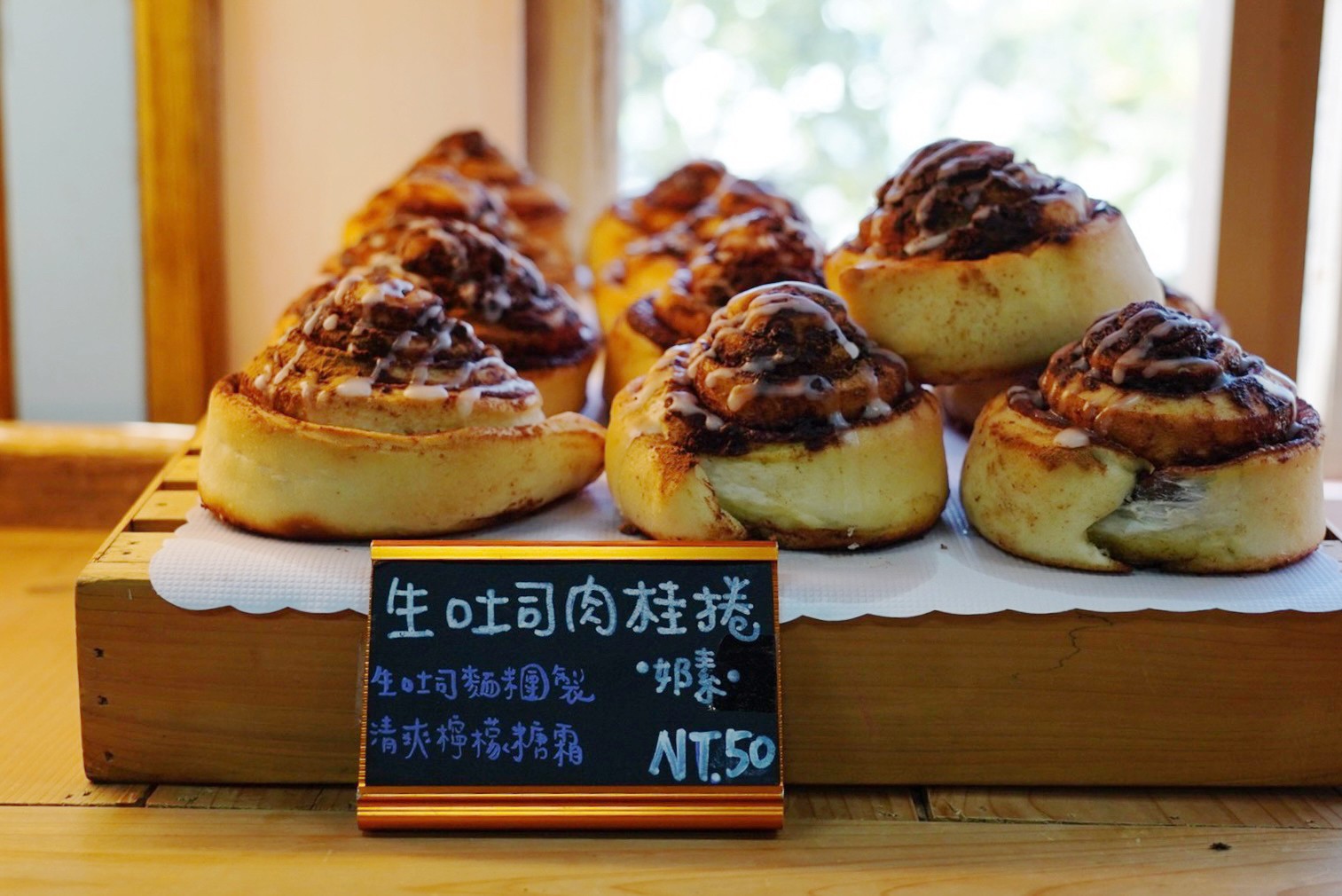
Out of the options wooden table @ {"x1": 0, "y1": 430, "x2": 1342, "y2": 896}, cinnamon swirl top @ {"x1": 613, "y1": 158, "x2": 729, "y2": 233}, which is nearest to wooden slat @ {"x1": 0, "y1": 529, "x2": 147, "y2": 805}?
wooden table @ {"x1": 0, "y1": 430, "x2": 1342, "y2": 896}

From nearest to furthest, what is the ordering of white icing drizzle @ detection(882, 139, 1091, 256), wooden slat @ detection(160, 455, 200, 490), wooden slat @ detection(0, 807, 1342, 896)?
1. wooden slat @ detection(0, 807, 1342, 896)
2. white icing drizzle @ detection(882, 139, 1091, 256)
3. wooden slat @ detection(160, 455, 200, 490)

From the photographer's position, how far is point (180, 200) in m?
3.58

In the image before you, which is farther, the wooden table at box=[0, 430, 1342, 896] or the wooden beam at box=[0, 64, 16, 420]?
the wooden beam at box=[0, 64, 16, 420]

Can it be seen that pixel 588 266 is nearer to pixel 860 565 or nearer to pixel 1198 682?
pixel 860 565

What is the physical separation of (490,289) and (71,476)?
1133 millimetres

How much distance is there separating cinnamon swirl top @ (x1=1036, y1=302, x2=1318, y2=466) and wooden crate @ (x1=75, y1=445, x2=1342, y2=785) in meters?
0.23

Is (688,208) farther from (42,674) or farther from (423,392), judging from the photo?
(42,674)

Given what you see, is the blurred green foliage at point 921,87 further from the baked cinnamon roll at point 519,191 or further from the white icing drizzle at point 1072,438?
the white icing drizzle at point 1072,438

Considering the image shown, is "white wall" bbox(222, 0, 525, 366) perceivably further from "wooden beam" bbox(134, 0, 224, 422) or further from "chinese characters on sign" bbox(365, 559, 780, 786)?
"chinese characters on sign" bbox(365, 559, 780, 786)

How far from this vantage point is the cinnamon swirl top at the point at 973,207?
2.05 metres

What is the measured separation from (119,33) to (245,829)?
8.24 ft

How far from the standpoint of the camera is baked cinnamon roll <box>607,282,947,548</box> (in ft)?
5.94

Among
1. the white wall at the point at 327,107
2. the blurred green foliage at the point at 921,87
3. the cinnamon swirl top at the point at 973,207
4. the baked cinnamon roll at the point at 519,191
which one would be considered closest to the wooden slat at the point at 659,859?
the cinnamon swirl top at the point at 973,207

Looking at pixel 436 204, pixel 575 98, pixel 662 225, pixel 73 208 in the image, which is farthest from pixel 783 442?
pixel 73 208
